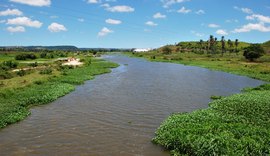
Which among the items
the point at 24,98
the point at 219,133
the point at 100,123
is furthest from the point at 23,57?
the point at 219,133

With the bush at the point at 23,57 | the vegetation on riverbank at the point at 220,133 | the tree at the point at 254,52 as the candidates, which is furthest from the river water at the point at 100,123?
the bush at the point at 23,57

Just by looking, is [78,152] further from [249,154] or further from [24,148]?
[249,154]

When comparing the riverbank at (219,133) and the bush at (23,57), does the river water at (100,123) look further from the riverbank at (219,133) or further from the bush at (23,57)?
the bush at (23,57)

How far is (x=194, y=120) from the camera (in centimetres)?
2462

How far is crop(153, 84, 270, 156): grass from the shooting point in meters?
18.0

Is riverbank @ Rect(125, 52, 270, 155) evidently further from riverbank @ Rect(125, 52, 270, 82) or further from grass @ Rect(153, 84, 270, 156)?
riverbank @ Rect(125, 52, 270, 82)

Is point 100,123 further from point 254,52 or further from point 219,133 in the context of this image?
point 254,52

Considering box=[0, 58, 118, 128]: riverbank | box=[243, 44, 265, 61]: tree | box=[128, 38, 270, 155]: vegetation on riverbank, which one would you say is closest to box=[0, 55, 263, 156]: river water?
box=[0, 58, 118, 128]: riverbank

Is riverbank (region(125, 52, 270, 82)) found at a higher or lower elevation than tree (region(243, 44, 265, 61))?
lower

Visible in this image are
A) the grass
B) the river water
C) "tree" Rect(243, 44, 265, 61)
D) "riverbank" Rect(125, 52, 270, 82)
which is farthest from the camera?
"tree" Rect(243, 44, 265, 61)

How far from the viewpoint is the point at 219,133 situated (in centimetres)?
1991

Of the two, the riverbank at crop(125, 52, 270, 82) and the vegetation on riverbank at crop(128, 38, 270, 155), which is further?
the riverbank at crop(125, 52, 270, 82)

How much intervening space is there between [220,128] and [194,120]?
11.7ft

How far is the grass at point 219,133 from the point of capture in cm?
1795
